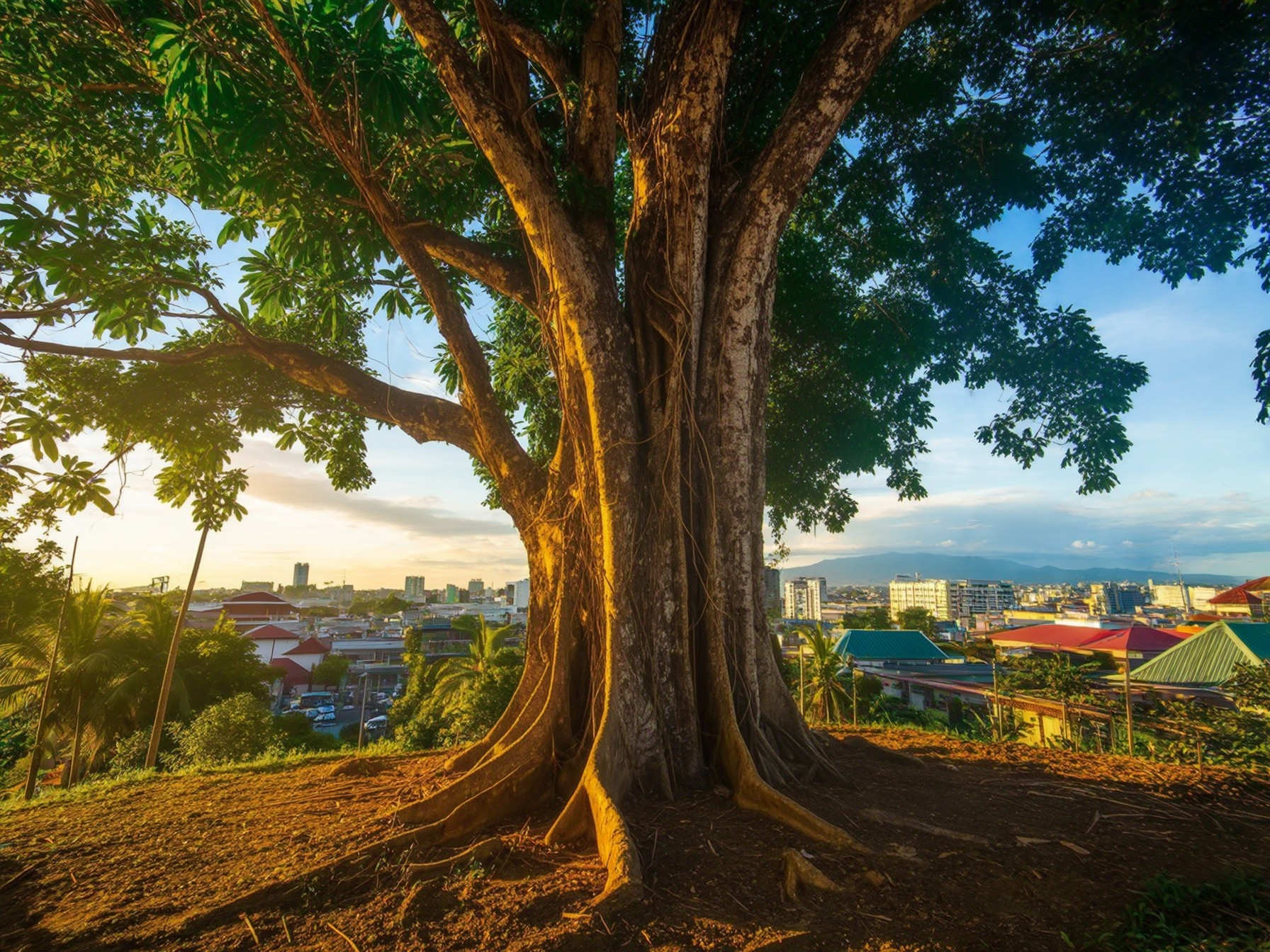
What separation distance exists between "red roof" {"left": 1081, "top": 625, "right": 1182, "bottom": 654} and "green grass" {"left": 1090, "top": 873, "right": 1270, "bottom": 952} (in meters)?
13.4

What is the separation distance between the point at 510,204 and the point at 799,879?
537 cm

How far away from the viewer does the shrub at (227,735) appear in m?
10.1

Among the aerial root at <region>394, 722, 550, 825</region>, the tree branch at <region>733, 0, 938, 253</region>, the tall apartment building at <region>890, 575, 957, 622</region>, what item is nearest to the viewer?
the aerial root at <region>394, 722, 550, 825</region>

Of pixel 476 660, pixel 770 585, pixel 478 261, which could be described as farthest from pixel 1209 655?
pixel 476 660

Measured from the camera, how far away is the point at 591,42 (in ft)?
13.7

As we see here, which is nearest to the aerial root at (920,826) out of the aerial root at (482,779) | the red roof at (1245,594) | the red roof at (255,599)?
the aerial root at (482,779)

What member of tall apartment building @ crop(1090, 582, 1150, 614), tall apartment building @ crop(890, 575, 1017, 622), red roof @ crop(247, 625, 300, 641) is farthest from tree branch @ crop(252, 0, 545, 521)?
tall apartment building @ crop(890, 575, 1017, 622)

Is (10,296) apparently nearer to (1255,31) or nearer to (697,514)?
(697,514)

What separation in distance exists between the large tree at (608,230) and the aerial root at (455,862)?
297mm

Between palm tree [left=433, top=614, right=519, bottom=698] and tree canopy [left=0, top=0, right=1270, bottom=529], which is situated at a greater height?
tree canopy [left=0, top=0, right=1270, bottom=529]

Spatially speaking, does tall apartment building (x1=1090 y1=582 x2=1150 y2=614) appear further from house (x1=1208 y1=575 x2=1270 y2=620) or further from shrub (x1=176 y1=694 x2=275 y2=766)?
shrub (x1=176 y1=694 x2=275 y2=766)

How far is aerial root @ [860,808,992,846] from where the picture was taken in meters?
2.83

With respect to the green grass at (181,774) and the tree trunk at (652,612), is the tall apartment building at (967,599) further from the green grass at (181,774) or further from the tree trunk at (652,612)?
the tree trunk at (652,612)

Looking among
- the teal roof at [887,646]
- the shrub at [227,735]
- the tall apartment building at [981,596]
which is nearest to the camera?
the shrub at [227,735]
